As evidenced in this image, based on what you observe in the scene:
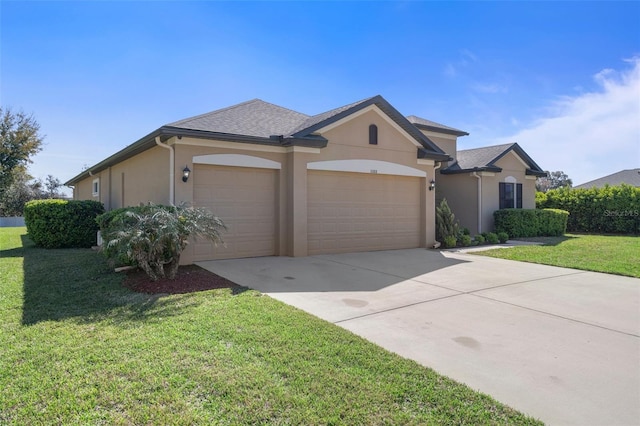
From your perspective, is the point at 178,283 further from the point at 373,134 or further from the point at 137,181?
the point at 373,134

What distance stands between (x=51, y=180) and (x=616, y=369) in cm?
5518

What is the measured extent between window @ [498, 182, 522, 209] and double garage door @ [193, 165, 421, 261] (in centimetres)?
669

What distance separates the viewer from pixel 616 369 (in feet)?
11.6

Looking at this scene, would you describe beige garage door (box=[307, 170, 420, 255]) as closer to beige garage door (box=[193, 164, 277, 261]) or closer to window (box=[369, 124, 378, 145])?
window (box=[369, 124, 378, 145])

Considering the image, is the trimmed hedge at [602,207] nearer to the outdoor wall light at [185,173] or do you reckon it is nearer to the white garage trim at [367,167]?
the white garage trim at [367,167]

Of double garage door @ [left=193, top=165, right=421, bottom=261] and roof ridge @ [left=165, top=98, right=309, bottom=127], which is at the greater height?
roof ridge @ [left=165, top=98, right=309, bottom=127]

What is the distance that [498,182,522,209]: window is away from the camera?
17516 mm

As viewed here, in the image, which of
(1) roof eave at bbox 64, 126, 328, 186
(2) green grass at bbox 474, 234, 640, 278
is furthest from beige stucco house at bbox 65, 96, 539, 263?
(2) green grass at bbox 474, 234, 640, 278

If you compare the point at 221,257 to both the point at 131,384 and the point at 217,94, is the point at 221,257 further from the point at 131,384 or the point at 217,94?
the point at 217,94

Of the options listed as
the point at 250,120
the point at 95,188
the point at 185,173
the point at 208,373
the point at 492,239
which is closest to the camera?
the point at 208,373

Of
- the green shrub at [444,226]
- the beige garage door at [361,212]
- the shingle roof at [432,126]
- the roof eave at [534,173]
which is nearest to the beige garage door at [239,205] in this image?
the beige garage door at [361,212]

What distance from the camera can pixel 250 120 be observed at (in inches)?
437

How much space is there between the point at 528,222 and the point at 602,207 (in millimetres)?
6479

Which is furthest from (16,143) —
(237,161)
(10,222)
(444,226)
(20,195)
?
(444,226)
